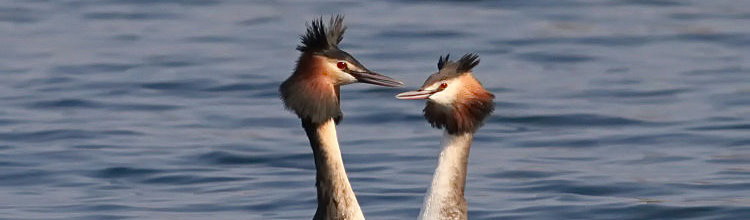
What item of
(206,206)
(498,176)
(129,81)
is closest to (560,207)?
(498,176)

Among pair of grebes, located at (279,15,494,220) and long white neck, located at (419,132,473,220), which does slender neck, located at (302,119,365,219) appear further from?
long white neck, located at (419,132,473,220)

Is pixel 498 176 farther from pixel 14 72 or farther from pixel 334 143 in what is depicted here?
pixel 14 72

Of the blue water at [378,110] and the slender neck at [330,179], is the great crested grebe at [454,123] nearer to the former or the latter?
the slender neck at [330,179]

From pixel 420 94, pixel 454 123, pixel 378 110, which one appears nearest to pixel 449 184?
pixel 454 123

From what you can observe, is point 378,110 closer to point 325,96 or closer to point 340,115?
point 340,115

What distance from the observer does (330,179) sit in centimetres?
976

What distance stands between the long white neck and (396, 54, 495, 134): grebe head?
0.22 ft

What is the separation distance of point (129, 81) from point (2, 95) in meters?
1.17

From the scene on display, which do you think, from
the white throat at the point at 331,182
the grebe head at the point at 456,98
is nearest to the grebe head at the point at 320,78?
the white throat at the point at 331,182

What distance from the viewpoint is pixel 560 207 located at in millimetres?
12477

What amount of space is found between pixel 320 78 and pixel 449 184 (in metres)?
0.81

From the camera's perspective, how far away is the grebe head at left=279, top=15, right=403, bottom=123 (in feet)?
31.3

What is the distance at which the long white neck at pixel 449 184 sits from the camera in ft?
30.9

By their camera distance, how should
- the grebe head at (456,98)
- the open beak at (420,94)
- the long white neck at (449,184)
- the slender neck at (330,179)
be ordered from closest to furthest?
1. the open beak at (420,94)
2. the grebe head at (456,98)
3. the long white neck at (449,184)
4. the slender neck at (330,179)
